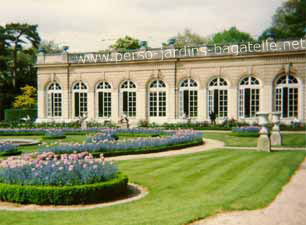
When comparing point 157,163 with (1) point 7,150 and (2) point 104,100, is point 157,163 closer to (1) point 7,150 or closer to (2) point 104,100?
(1) point 7,150

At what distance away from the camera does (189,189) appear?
916 centimetres

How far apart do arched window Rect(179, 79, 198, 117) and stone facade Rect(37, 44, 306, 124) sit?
311 millimetres

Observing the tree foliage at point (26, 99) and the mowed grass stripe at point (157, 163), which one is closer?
the mowed grass stripe at point (157, 163)

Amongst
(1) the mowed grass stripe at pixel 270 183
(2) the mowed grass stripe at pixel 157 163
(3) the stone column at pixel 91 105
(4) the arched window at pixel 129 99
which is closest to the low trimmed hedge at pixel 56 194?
(1) the mowed grass stripe at pixel 270 183

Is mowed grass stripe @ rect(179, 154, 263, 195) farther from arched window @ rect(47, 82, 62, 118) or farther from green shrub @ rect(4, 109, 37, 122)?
green shrub @ rect(4, 109, 37, 122)

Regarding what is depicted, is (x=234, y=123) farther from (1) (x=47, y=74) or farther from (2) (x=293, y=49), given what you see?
(1) (x=47, y=74)

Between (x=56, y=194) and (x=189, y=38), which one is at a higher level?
(x=189, y=38)

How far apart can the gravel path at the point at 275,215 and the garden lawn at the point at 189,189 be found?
22 cm

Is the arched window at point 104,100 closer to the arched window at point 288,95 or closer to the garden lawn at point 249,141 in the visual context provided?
the arched window at point 288,95

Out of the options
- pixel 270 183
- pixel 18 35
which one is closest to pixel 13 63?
pixel 18 35

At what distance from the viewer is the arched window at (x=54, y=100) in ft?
123

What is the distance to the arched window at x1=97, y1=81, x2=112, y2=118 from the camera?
35.8m

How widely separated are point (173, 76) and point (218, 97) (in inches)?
168

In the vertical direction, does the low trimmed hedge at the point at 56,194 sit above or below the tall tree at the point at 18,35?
below
